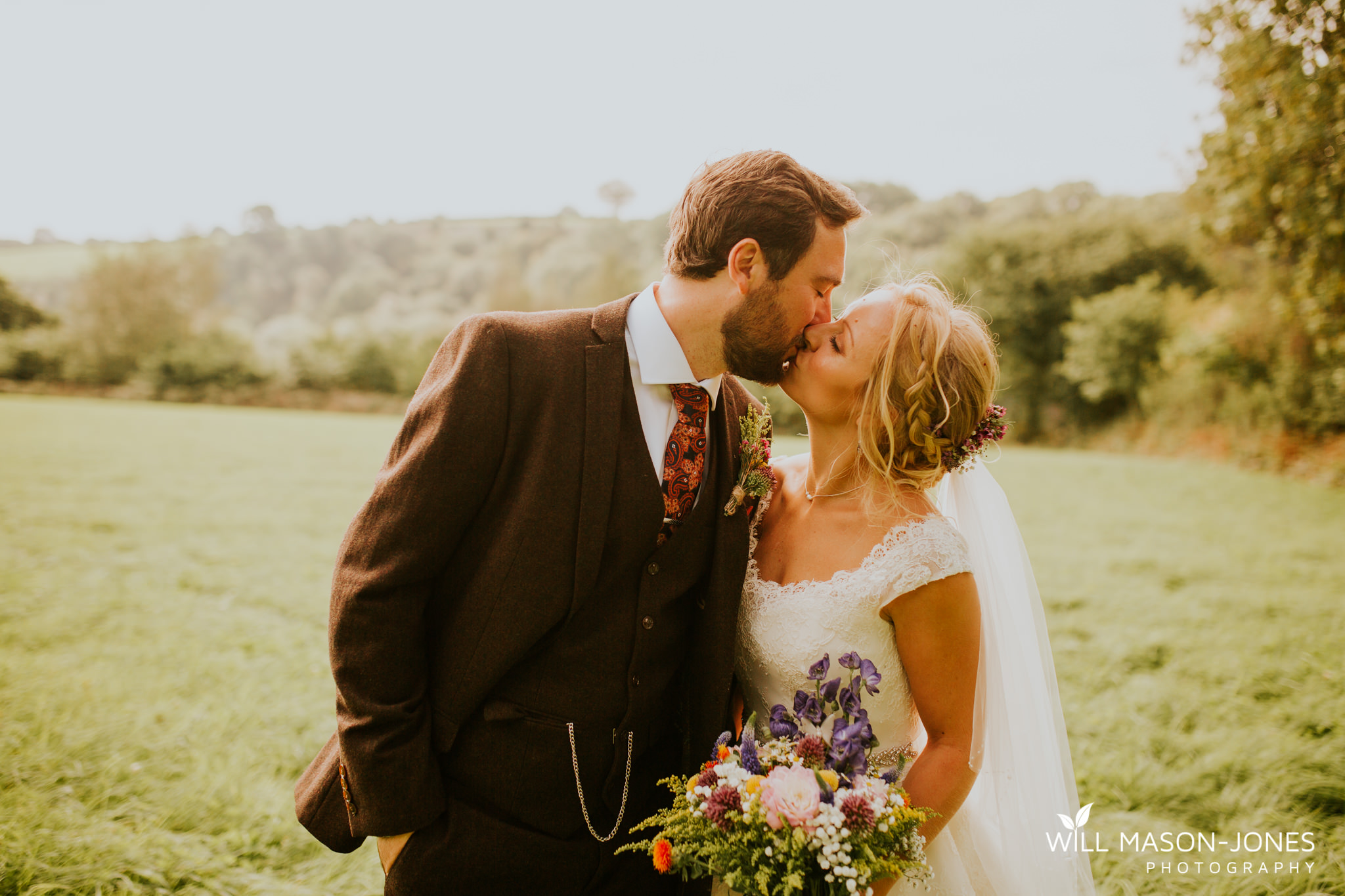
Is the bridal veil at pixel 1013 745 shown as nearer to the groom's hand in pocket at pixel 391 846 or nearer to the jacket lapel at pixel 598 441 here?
the jacket lapel at pixel 598 441

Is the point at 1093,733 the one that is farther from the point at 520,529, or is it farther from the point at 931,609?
the point at 520,529

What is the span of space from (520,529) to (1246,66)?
454 inches

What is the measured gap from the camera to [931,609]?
7.06 ft

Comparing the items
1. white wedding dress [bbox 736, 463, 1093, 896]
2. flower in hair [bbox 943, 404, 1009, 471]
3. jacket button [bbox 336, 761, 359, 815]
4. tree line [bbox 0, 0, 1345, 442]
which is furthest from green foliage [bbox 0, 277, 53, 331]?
flower in hair [bbox 943, 404, 1009, 471]

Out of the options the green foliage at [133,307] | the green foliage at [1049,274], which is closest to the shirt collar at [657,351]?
the green foliage at [1049,274]

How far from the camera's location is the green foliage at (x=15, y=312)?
106ft

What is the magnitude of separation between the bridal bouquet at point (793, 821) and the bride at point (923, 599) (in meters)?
0.53

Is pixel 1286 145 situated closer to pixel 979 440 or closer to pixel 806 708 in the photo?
pixel 979 440

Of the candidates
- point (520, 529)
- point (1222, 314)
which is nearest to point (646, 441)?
point (520, 529)

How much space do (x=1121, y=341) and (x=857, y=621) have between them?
84.4ft

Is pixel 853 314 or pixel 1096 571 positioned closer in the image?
pixel 853 314

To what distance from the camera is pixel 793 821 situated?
57.1 inches

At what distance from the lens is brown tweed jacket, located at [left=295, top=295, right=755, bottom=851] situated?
1793 mm

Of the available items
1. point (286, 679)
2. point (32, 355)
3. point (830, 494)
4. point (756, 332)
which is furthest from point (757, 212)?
point (32, 355)
